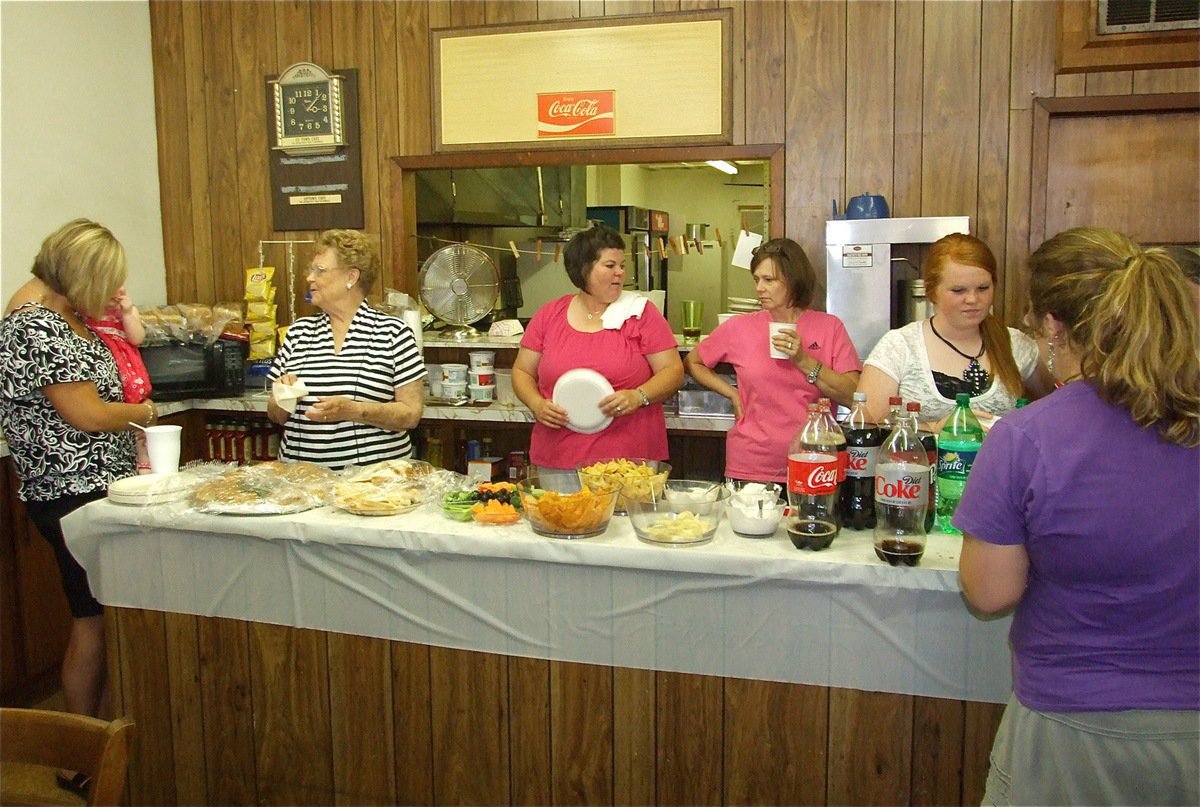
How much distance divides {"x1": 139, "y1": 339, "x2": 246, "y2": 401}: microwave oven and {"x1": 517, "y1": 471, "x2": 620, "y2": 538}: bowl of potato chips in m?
2.66

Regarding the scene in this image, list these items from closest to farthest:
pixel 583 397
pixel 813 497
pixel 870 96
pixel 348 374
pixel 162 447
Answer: pixel 813 497 → pixel 162 447 → pixel 348 374 → pixel 583 397 → pixel 870 96

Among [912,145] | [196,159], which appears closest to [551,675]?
[912,145]

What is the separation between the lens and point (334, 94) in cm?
451

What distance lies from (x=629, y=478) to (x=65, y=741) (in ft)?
3.90

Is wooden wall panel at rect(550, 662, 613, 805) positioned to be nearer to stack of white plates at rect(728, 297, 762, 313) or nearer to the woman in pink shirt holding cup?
the woman in pink shirt holding cup

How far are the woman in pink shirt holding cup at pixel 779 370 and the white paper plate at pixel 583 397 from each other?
45 centimetres

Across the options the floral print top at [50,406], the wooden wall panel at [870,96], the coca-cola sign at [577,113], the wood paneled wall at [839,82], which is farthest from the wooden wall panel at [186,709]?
the wooden wall panel at [870,96]

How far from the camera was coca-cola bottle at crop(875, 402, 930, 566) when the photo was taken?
6.22 ft

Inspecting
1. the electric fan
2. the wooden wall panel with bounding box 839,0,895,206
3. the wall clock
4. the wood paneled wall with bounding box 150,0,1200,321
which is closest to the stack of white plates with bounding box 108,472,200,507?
the electric fan

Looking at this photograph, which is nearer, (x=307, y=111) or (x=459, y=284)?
(x=459, y=284)

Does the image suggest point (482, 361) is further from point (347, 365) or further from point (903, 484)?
point (903, 484)

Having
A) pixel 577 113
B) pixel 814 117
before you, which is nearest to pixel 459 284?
pixel 577 113

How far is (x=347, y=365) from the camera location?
9.50 ft

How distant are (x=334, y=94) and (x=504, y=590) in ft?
10.2
